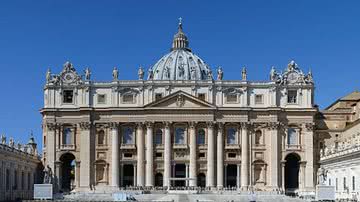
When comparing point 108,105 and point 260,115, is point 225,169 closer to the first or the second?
point 260,115

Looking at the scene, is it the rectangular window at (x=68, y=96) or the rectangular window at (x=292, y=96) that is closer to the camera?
the rectangular window at (x=292, y=96)

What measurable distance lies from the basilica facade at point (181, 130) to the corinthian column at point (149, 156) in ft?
0.51

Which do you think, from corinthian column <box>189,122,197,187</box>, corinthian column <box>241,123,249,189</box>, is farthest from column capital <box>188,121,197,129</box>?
corinthian column <box>241,123,249,189</box>

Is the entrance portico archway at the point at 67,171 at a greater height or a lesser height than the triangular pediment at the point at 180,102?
lesser

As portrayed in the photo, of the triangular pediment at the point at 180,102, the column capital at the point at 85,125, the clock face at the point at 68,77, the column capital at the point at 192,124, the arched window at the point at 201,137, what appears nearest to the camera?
the triangular pediment at the point at 180,102

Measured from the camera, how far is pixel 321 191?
292 ft

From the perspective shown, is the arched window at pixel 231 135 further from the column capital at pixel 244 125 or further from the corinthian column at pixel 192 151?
the corinthian column at pixel 192 151

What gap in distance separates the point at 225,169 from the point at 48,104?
29788 mm

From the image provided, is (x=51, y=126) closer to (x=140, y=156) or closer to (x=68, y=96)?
(x=68, y=96)

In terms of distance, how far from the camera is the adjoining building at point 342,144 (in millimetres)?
91775

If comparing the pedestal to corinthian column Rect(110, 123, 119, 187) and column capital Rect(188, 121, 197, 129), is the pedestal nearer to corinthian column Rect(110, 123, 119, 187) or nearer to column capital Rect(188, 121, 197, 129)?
corinthian column Rect(110, 123, 119, 187)

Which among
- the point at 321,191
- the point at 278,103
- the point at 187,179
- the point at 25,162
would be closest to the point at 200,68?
the point at 278,103

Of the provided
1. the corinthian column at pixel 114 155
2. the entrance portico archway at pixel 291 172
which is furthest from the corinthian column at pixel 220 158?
the corinthian column at pixel 114 155

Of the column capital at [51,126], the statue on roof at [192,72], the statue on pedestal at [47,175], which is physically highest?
the statue on roof at [192,72]
